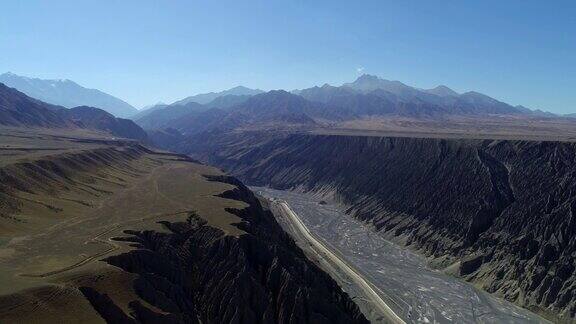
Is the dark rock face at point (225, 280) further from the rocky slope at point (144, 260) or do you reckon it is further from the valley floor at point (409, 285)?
the valley floor at point (409, 285)

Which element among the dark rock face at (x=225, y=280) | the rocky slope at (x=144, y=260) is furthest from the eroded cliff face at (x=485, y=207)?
the rocky slope at (x=144, y=260)

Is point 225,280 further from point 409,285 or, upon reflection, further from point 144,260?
point 409,285

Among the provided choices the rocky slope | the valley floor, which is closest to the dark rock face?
the rocky slope

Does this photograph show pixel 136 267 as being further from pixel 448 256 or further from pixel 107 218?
pixel 448 256

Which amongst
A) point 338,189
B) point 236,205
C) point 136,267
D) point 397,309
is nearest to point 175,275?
point 136,267

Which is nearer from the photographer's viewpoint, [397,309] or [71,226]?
[71,226]

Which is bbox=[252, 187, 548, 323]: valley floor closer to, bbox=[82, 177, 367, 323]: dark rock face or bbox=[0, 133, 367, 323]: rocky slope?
bbox=[82, 177, 367, 323]: dark rock face

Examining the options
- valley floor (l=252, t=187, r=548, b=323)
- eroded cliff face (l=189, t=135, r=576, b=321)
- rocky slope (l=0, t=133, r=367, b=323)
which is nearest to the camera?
rocky slope (l=0, t=133, r=367, b=323)
